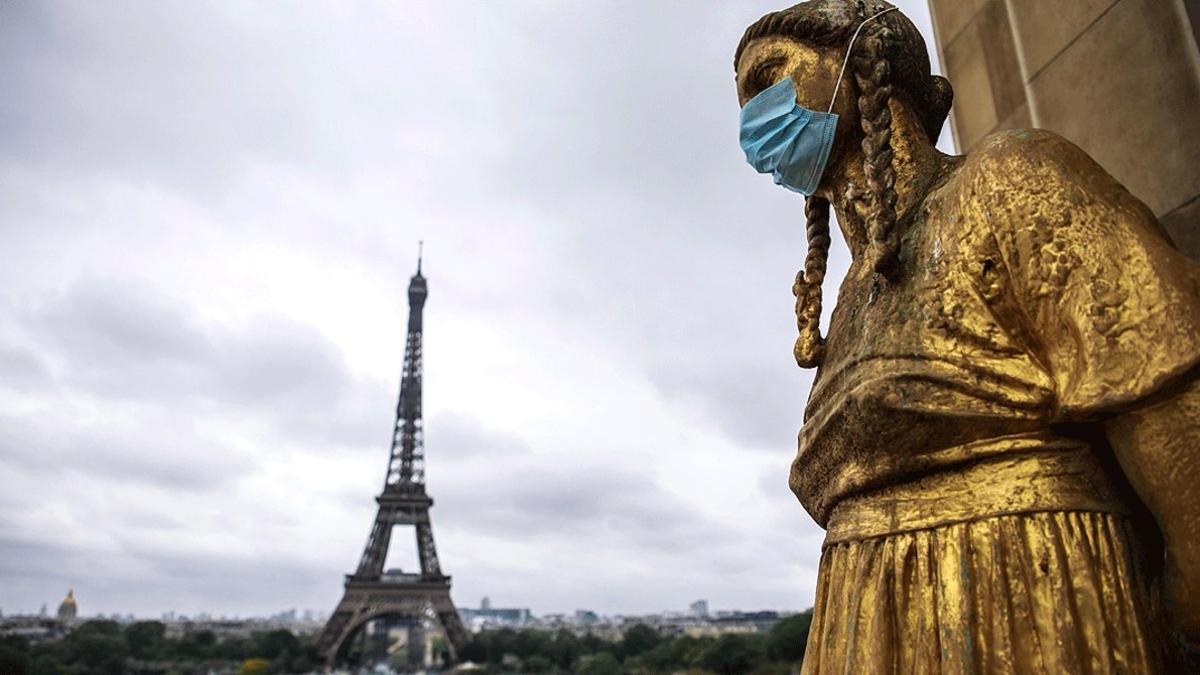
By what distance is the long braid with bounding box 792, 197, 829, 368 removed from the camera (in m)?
1.97

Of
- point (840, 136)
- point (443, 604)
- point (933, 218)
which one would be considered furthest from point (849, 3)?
point (443, 604)

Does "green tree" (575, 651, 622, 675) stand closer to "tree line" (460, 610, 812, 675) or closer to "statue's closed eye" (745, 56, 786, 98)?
"tree line" (460, 610, 812, 675)

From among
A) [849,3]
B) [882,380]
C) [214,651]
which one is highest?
[849,3]

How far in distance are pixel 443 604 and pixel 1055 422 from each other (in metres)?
44.0

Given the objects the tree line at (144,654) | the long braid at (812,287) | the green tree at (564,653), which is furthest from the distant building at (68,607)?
the long braid at (812,287)

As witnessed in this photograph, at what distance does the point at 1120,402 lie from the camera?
1.26 metres

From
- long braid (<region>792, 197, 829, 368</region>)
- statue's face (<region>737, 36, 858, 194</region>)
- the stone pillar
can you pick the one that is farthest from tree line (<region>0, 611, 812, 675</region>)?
statue's face (<region>737, 36, 858, 194</region>)

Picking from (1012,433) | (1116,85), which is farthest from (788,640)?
(1012,433)

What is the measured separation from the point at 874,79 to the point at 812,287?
0.55m

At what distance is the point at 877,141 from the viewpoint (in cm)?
181

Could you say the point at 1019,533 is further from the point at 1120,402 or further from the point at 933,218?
the point at 933,218

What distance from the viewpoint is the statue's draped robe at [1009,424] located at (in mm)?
1290

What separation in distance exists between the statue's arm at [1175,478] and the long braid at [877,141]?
566 mm

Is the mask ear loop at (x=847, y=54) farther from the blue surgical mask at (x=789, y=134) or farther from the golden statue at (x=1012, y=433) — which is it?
the golden statue at (x=1012, y=433)
